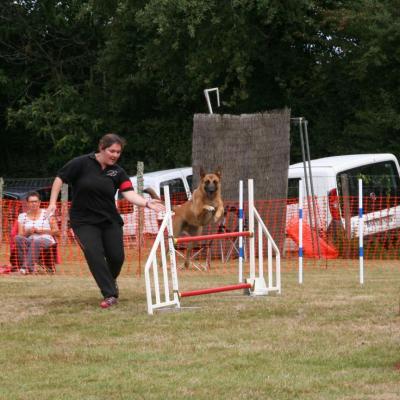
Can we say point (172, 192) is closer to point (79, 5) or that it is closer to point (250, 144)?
point (250, 144)

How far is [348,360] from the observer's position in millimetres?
6281

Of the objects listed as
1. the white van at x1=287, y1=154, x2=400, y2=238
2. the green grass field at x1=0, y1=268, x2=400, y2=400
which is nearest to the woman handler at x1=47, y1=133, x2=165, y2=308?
the green grass field at x1=0, y1=268, x2=400, y2=400

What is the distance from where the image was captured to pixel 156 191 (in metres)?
18.3

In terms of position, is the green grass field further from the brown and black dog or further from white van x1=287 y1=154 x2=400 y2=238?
white van x1=287 y1=154 x2=400 y2=238

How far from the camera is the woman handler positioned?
29.0 feet

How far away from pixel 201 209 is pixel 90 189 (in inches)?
253

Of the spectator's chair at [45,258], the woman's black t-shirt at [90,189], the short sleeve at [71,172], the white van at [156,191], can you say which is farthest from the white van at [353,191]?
the short sleeve at [71,172]

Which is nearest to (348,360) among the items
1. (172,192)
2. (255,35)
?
(172,192)

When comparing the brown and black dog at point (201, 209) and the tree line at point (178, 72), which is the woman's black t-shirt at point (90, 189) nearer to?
the brown and black dog at point (201, 209)

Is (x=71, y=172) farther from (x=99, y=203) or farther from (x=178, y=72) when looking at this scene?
(x=178, y=72)

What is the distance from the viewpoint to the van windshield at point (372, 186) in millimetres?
17031

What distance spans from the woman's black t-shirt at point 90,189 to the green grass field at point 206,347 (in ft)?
2.66

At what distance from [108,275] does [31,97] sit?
20.7 m

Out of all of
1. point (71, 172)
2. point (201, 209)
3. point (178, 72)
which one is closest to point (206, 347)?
point (71, 172)
